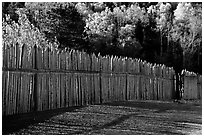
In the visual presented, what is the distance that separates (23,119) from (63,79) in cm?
214

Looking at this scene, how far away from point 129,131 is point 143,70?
7.15m

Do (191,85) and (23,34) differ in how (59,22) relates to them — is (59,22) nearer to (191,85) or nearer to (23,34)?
(23,34)

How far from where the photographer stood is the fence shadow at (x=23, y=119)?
5.94m

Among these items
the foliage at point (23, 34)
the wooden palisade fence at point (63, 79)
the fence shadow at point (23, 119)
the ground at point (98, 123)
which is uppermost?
the foliage at point (23, 34)

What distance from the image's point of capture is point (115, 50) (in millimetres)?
26781

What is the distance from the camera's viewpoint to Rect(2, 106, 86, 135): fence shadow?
19.5 ft

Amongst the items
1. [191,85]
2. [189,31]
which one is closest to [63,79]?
[191,85]

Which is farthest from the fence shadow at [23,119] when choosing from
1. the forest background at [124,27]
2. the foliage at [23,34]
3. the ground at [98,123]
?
the forest background at [124,27]

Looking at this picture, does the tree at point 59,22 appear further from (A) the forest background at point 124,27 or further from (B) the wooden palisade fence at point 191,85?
(B) the wooden palisade fence at point 191,85

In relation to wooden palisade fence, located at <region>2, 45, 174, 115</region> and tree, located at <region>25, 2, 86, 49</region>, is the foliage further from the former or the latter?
wooden palisade fence, located at <region>2, 45, 174, 115</region>

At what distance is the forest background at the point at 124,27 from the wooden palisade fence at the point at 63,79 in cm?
1157

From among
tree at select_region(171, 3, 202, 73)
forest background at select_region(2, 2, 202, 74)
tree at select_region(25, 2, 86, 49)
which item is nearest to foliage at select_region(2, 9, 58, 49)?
forest background at select_region(2, 2, 202, 74)

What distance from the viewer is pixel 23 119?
677 centimetres

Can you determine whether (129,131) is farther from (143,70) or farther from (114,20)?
(114,20)
